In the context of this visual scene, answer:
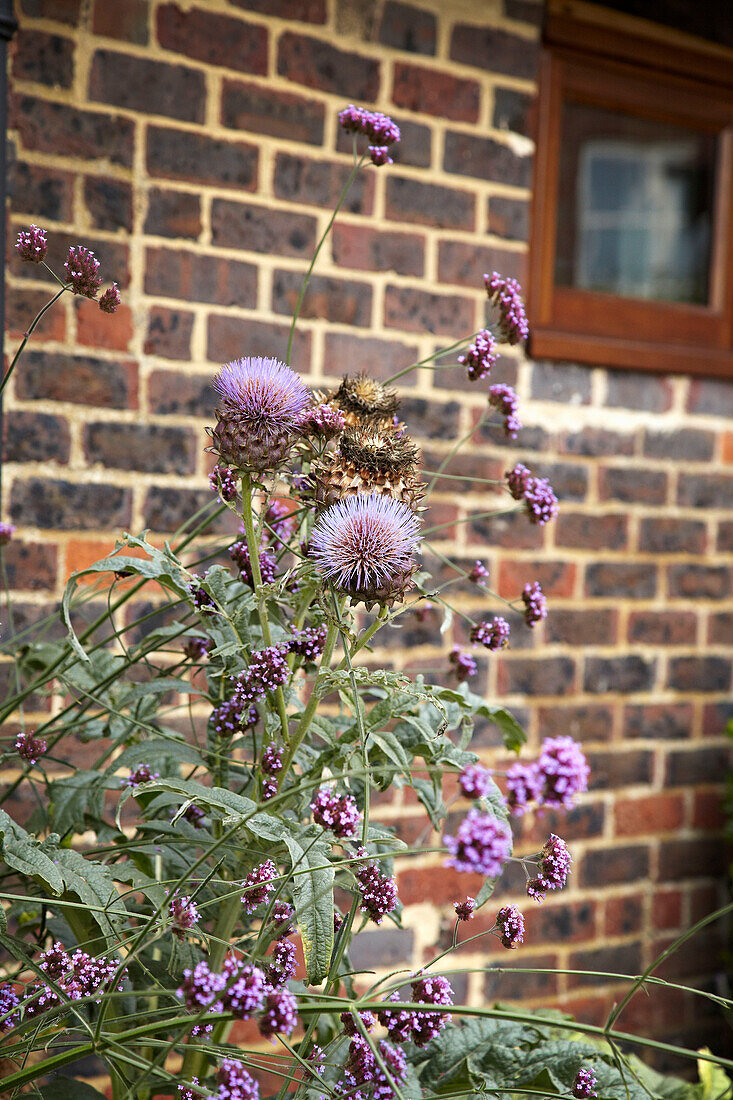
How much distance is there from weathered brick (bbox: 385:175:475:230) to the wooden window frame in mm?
180

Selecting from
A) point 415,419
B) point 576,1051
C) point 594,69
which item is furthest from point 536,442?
point 576,1051

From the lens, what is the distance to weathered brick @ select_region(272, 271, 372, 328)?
1.61 meters

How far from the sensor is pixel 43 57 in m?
1.38

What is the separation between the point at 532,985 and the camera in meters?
1.86

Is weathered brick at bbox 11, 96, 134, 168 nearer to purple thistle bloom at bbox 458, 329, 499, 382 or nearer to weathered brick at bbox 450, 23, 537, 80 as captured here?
weathered brick at bbox 450, 23, 537, 80

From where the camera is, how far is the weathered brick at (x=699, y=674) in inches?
80.0

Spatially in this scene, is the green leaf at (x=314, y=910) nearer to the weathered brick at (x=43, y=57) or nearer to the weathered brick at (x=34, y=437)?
the weathered brick at (x=34, y=437)

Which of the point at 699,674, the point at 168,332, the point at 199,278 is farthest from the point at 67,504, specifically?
the point at 699,674

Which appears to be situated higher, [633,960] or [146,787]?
[146,787]

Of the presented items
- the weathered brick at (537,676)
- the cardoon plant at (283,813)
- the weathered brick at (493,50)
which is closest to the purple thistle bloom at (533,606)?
the cardoon plant at (283,813)

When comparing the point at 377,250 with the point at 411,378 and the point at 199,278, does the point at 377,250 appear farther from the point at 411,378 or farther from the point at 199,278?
the point at 199,278

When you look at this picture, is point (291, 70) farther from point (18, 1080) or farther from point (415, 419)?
point (18, 1080)

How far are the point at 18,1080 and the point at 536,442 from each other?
4.67ft

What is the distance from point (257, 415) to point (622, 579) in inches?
53.2
